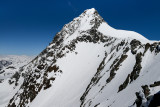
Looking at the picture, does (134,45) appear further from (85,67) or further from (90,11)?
(90,11)

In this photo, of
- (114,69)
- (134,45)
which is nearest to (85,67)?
(114,69)

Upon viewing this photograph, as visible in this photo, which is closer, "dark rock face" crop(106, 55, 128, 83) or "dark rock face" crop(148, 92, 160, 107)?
"dark rock face" crop(148, 92, 160, 107)

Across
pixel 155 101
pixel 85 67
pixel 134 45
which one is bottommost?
pixel 155 101

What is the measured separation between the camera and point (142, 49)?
41969 millimetres

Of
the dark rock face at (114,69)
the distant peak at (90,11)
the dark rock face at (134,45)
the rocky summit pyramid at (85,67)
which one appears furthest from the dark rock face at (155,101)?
the distant peak at (90,11)

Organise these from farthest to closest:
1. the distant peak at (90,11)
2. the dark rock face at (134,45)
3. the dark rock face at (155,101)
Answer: the distant peak at (90,11), the dark rock face at (134,45), the dark rock face at (155,101)

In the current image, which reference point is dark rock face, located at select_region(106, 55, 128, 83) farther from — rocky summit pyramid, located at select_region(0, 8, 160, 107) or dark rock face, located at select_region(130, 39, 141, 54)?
dark rock face, located at select_region(130, 39, 141, 54)

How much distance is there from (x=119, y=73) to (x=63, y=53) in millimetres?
48393

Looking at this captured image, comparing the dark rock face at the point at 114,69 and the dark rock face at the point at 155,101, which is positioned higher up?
the dark rock face at the point at 114,69

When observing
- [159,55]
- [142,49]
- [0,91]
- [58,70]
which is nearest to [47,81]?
[58,70]

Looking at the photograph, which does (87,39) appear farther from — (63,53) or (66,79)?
(66,79)

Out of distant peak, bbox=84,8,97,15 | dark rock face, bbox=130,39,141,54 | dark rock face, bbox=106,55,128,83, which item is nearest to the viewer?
dark rock face, bbox=106,55,128,83

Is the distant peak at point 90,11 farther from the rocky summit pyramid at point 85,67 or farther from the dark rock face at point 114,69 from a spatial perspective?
the dark rock face at point 114,69

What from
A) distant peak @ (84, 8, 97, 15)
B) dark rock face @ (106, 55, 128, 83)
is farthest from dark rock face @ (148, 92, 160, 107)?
distant peak @ (84, 8, 97, 15)
